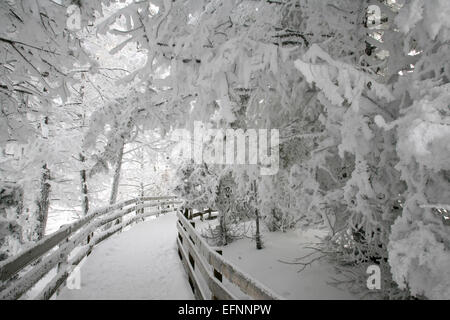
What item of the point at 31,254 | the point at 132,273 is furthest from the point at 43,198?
the point at 31,254

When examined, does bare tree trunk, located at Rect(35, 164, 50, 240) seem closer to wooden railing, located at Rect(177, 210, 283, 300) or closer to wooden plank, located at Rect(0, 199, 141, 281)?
wooden plank, located at Rect(0, 199, 141, 281)

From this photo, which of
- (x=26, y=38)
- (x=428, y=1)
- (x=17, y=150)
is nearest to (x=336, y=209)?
(x=428, y=1)

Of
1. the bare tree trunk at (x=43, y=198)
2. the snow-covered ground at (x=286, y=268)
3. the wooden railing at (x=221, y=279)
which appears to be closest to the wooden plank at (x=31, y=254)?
the wooden railing at (x=221, y=279)

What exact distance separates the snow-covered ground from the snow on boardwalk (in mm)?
1479

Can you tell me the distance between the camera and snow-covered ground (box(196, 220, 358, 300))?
556cm

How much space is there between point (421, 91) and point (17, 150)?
11.2 m

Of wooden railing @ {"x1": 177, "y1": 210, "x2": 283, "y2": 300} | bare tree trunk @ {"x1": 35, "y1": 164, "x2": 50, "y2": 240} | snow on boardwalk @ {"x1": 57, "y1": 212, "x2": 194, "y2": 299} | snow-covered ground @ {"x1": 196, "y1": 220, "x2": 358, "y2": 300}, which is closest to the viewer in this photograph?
wooden railing @ {"x1": 177, "y1": 210, "x2": 283, "y2": 300}

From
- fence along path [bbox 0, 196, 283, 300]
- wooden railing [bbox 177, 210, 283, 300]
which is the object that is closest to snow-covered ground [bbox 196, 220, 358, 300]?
wooden railing [bbox 177, 210, 283, 300]

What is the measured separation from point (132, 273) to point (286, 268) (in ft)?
11.8

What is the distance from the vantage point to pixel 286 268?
701cm

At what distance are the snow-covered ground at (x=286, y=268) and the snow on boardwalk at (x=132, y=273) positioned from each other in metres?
1.48

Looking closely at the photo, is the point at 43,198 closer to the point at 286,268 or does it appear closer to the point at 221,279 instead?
the point at 286,268

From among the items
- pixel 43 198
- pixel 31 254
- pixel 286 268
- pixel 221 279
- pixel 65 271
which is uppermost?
pixel 43 198

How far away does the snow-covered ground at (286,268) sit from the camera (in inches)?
219
